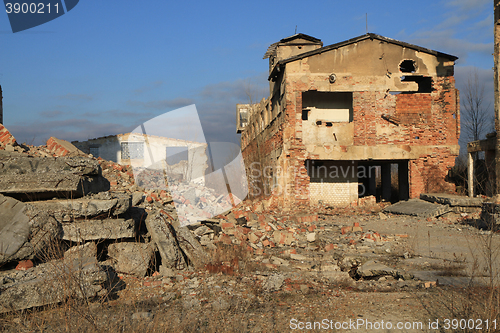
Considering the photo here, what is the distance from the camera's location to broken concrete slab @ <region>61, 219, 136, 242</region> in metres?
5.27

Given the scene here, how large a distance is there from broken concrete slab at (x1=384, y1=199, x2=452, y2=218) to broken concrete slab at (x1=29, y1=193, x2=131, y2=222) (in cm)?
1048

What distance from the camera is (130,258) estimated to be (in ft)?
17.9

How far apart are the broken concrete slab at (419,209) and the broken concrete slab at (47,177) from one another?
10.7 m

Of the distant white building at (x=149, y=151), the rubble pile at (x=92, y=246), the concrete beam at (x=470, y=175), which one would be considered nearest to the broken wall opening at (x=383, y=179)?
the concrete beam at (x=470, y=175)

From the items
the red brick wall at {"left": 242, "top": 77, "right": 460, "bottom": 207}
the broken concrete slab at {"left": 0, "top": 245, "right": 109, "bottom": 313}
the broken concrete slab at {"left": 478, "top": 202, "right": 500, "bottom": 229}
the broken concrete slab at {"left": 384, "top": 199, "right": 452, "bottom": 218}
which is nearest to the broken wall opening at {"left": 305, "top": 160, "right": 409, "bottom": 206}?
the red brick wall at {"left": 242, "top": 77, "right": 460, "bottom": 207}

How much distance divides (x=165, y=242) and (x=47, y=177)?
2.11 meters

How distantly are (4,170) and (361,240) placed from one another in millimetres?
7491

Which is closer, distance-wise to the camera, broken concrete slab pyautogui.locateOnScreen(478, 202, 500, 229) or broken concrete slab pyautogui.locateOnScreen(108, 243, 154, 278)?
broken concrete slab pyautogui.locateOnScreen(108, 243, 154, 278)

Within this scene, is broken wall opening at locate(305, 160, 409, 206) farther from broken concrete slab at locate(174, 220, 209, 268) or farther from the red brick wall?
broken concrete slab at locate(174, 220, 209, 268)

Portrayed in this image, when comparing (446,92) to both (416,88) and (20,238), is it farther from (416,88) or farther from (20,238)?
(20,238)

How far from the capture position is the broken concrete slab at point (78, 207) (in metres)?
5.31

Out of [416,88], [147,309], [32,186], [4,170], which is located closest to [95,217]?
[32,186]

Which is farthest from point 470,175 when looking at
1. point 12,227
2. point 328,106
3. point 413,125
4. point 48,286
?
point 12,227

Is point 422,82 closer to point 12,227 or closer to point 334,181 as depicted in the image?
point 334,181
